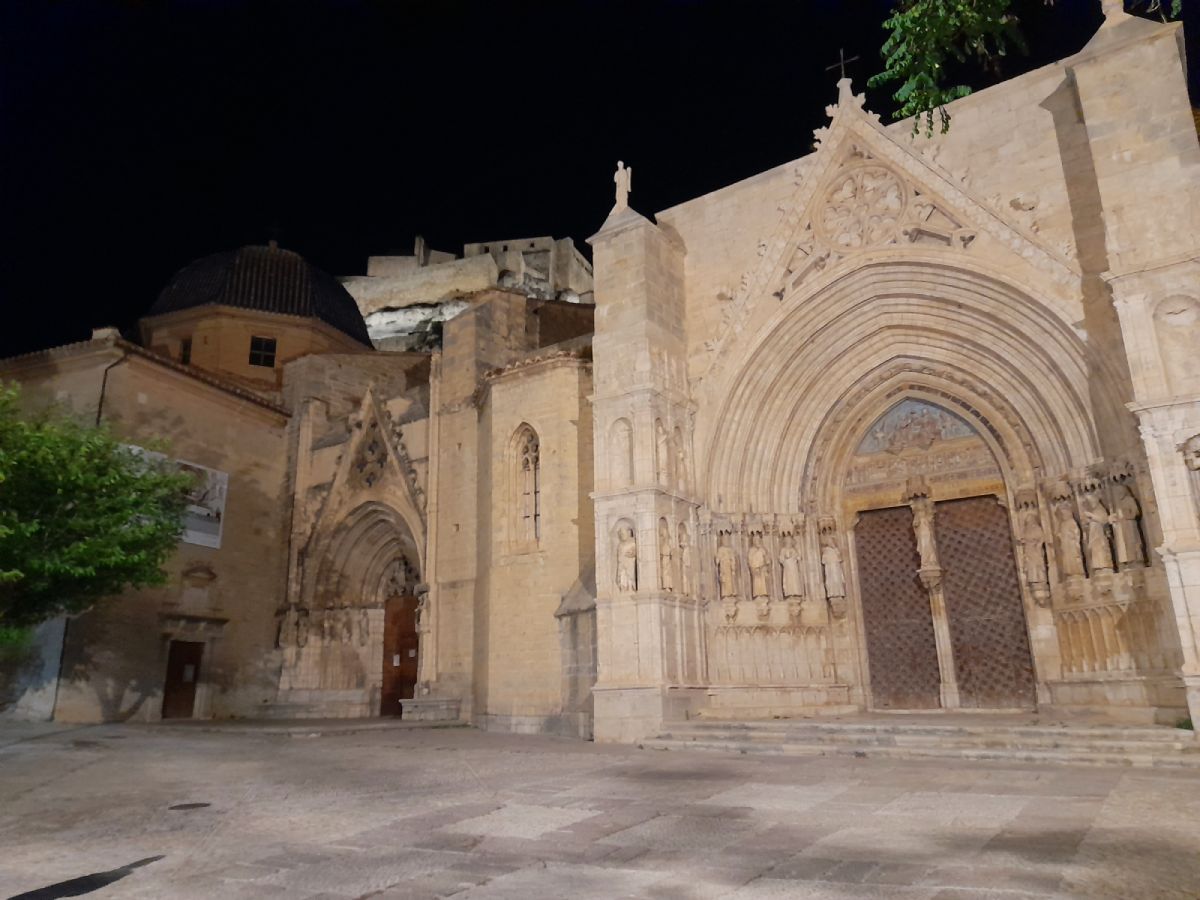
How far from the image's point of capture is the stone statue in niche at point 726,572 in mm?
12883

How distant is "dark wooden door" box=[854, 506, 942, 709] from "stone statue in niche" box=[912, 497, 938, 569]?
0.75ft

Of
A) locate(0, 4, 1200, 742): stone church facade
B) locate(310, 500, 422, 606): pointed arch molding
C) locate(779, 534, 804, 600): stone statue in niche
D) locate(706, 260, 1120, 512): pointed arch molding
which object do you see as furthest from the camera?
locate(310, 500, 422, 606): pointed arch molding

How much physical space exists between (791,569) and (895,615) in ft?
5.63

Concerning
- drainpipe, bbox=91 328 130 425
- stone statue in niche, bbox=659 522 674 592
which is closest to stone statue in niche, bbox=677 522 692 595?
stone statue in niche, bbox=659 522 674 592

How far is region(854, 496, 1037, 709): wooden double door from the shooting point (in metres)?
12.0

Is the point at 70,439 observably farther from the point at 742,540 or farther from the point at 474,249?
the point at 474,249

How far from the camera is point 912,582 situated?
516 inches

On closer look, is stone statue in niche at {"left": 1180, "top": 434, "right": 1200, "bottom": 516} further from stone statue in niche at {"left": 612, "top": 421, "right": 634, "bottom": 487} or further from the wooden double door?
stone statue in niche at {"left": 612, "top": 421, "right": 634, "bottom": 487}

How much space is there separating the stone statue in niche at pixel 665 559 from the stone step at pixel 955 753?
2201 millimetres

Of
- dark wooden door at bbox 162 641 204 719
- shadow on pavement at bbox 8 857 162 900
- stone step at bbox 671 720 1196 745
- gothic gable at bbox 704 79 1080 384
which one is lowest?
shadow on pavement at bbox 8 857 162 900

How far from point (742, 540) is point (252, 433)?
1415 cm

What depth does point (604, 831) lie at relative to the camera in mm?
5117

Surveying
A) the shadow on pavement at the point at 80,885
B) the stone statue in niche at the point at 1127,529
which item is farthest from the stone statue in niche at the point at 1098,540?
the shadow on pavement at the point at 80,885

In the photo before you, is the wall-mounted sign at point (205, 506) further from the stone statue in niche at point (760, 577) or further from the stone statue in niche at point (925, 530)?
the stone statue in niche at point (925, 530)
